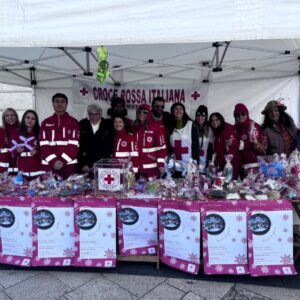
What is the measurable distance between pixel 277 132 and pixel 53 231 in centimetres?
245

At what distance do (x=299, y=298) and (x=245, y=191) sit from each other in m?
0.81

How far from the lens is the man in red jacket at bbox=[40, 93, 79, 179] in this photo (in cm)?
303

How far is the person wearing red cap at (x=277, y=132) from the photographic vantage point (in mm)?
3248

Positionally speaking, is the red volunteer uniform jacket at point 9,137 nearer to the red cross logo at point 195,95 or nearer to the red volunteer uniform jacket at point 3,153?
the red volunteer uniform jacket at point 3,153

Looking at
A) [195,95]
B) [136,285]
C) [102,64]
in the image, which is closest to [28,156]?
[102,64]

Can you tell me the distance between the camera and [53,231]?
240 centimetres

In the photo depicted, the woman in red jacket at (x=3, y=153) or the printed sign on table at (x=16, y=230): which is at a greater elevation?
the woman in red jacket at (x=3, y=153)

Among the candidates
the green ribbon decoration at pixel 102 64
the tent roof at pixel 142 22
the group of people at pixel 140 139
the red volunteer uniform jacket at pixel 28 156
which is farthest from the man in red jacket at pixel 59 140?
the tent roof at pixel 142 22

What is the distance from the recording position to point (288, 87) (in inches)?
152

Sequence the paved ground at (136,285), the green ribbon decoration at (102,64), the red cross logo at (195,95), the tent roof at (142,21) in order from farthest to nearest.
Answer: the red cross logo at (195,95) → the paved ground at (136,285) → the green ribbon decoration at (102,64) → the tent roof at (142,21)

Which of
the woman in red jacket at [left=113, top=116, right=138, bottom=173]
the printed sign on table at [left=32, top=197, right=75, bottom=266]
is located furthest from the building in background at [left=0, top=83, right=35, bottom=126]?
the printed sign on table at [left=32, top=197, right=75, bottom=266]

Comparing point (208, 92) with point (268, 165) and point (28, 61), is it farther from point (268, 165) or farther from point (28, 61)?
point (28, 61)

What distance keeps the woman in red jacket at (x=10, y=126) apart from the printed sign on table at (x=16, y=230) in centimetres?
88

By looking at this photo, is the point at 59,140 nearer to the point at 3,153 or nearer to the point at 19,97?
the point at 3,153
